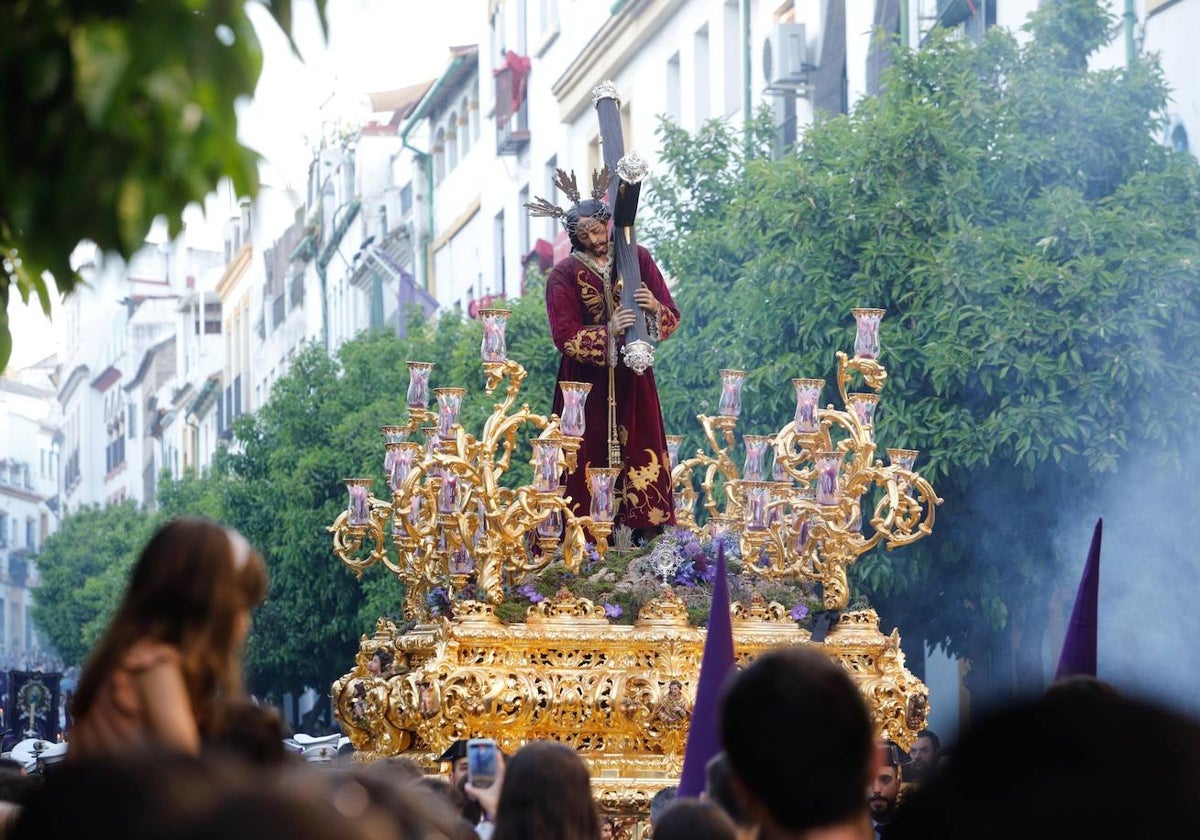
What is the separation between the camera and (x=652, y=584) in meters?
10.7

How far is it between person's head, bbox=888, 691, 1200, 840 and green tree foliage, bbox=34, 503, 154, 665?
53.0m

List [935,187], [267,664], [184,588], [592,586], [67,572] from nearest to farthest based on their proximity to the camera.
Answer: [184,588]
[592,586]
[935,187]
[267,664]
[67,572]

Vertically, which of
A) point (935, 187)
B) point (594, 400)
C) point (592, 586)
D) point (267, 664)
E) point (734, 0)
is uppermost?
point (734, 0)

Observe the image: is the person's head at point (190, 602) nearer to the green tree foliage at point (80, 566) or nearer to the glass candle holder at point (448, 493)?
the glass candle holder at point (448, 493)

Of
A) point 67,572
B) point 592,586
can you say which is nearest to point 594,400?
point 592,586

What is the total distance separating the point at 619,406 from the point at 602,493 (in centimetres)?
92

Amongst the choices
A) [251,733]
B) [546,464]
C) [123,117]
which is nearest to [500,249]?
[546,464]

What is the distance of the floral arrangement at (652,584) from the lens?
417 inches

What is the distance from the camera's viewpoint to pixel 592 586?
35.2 ft

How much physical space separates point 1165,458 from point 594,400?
19.9 ft

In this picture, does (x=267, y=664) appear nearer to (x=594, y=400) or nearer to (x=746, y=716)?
(x=594, y=400)

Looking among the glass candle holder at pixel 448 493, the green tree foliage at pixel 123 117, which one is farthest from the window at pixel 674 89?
the green tree foliage at pixel 123 117

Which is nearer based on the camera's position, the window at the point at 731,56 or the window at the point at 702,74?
the window at the point at 731,56

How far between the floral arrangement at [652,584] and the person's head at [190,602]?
6.01m
